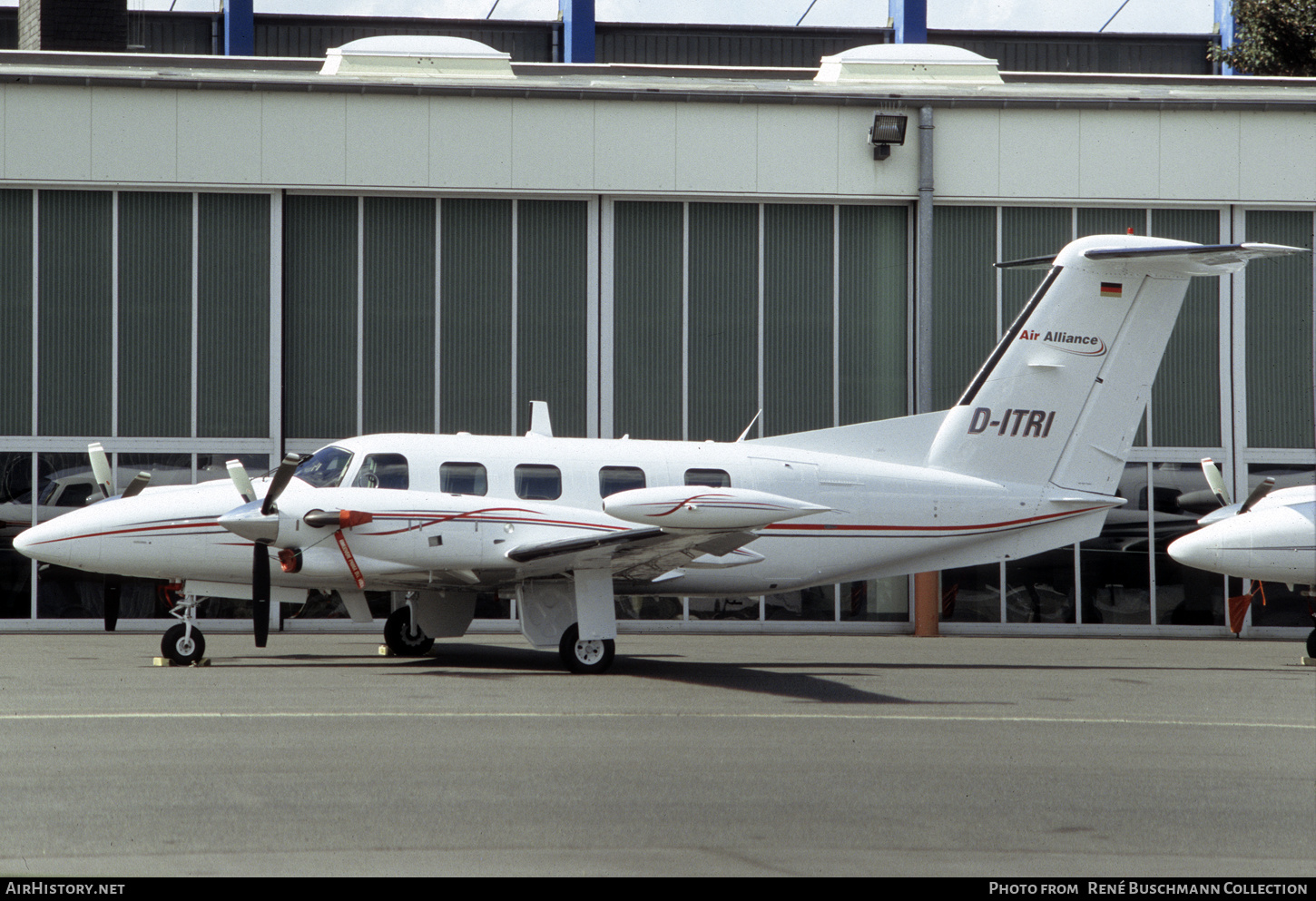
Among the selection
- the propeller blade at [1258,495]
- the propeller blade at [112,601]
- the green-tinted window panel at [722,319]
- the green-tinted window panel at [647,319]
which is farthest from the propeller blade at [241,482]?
the propeller blade at [1258,495]

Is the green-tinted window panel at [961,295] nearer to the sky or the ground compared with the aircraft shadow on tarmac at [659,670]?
nearer to the sky

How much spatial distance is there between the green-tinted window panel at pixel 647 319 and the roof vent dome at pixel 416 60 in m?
3.36

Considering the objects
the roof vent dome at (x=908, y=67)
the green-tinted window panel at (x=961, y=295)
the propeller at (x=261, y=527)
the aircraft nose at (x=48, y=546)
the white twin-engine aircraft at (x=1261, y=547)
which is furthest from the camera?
the roof vent dome at (x=908, y=67)

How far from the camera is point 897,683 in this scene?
12398 millimetres

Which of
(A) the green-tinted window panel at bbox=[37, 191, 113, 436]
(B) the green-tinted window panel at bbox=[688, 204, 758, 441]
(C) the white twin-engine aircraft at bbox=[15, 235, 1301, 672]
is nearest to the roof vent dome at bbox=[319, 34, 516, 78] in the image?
(B) the green-tinted window panel at bbox=[688, 204, 758, 441]

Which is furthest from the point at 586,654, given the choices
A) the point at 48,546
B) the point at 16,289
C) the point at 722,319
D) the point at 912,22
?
the point at 912,22

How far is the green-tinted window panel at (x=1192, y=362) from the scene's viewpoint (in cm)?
1984

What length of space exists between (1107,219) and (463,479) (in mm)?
12559

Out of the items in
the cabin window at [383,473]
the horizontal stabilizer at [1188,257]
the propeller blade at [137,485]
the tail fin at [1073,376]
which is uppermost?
the horizontal stabilizer at [1188,257]

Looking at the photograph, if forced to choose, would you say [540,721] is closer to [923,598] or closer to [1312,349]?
[923,598]

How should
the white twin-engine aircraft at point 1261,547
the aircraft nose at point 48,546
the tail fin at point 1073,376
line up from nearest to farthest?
the aircraft nose at point 48,546 → the tail fin at point 1073,376 → the white twin-engine aircraft at point 1261,547

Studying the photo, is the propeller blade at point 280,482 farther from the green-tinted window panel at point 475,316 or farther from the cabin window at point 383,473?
the green-tinted window panel at point 475,316

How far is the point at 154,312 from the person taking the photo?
19.1m

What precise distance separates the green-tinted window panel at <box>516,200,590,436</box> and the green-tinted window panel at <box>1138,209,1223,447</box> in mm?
9231
